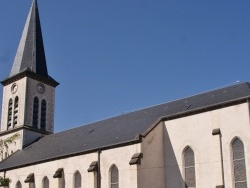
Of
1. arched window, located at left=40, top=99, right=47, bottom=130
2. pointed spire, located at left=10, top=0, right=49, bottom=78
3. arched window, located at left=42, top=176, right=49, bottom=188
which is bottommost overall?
arched window, located at left=42, top=176, right=49, bottom=188

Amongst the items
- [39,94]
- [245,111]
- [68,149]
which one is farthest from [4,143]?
[245,111]

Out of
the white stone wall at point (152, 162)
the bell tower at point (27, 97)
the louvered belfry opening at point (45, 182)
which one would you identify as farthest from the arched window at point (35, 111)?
the white stone wall at point (152, 162)

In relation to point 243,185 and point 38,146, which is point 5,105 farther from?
point 243,185

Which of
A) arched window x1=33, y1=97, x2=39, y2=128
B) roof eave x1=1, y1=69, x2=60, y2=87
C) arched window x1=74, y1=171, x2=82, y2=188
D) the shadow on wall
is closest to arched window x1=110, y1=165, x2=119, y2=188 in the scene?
arched window x1=74, y1=171, x2=82, y2=188

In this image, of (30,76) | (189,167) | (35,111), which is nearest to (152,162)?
(189,167)

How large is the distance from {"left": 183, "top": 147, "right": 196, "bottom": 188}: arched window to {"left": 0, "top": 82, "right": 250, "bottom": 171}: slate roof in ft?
8.74

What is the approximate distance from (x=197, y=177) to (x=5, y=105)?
28.5 m

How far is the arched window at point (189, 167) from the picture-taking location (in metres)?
26.6

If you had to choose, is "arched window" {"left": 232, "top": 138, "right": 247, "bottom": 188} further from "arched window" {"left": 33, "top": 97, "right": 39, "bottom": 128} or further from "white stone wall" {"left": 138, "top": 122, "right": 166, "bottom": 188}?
"arched window" {"left": 33, "top": 97, "right": 39, "bottom": 128}

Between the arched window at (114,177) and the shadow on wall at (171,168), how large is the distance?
3595 mm

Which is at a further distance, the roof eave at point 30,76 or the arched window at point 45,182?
the roof eave at point 30,76

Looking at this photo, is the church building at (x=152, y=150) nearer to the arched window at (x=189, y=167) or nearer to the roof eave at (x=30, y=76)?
the arched window at (x=189, y=167)

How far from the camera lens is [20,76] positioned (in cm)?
4644

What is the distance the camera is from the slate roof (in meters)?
28.4
